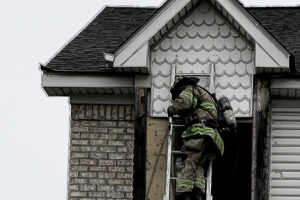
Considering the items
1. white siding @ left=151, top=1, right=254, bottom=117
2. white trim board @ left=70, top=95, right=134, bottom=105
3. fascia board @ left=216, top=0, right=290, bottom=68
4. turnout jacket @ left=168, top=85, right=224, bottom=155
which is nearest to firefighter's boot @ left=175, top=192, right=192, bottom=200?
turnout jacket @ left=168, top=85, right=224, bottom=155

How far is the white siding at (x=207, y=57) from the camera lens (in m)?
15.1

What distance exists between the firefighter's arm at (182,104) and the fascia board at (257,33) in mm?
1341

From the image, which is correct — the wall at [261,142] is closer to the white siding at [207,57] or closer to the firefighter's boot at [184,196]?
the white siding at [207,57]

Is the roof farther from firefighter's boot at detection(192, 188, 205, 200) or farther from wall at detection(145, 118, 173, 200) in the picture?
firefighter's boot at detection(192, 188, 205, 200)

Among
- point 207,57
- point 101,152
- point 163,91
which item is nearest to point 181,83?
point 163,91

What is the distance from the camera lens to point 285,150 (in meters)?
15.6

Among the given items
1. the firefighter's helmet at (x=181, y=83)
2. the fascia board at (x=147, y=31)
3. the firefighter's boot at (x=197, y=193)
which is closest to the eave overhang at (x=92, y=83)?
the fascia board at (x=147, y=31)

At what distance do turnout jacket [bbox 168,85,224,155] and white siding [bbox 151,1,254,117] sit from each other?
690 mm

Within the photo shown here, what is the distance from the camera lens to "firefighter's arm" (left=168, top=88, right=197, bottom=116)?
14227 mm

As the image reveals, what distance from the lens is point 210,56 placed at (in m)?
15.3

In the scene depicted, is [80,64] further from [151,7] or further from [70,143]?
[151,7]


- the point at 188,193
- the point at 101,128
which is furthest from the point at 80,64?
the point at 188,193

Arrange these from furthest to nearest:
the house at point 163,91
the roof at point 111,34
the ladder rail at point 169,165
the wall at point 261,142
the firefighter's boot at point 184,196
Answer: the roof at point 111,34 < the house at point 163,91 < the wall at point 261,142 < the ladder rail at point 169,165 < the firefighter's boot at point 184,196

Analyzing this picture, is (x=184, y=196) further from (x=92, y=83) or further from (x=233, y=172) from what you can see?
(x=233, y=172)
